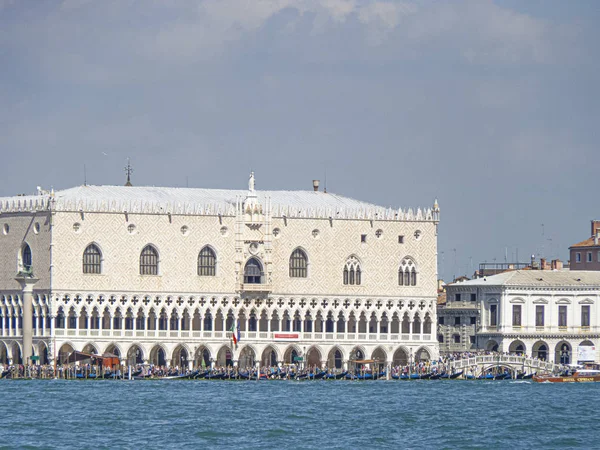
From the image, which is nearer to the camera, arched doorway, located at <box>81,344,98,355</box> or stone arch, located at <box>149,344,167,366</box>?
arched doorway, located at <box>81,344,98,355</box>

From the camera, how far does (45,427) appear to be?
95375 millimetres

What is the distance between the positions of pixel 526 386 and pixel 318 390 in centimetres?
1453

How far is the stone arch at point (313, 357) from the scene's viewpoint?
136875 millimetres

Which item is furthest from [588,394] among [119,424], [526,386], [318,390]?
[119,424]

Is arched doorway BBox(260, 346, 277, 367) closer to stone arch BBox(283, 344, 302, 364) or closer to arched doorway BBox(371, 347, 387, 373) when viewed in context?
stone arch BBox(283, 344, 302, 364)

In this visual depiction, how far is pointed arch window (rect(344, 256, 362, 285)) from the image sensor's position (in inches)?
5413

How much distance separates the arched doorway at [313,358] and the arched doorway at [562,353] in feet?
50.8

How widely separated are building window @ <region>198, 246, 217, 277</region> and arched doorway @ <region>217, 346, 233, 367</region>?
4.79 m

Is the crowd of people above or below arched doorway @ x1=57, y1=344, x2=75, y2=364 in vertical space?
below

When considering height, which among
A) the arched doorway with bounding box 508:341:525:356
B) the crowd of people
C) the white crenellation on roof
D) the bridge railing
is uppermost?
Result: the white crenellation on roof

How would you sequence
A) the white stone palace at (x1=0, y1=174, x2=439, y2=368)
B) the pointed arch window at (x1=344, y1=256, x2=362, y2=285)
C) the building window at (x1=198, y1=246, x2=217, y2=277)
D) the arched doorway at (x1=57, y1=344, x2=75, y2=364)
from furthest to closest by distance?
the pointed arch window at (x1=344, y1=256, x2=362, y2=285) → the building window at (x1=198, y1=246, x2=217, y2=277) → the white stone palace at (x1=0, y1=174, x2=439, y2=368) → the arched doorway at (x1=57, y1=344, x2=75, y2=364)

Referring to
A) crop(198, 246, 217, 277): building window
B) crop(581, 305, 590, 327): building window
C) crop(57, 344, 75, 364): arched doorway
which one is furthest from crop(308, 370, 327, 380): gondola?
crop(581, 305, 590, 327): building window

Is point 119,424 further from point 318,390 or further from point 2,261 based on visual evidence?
point 2,261

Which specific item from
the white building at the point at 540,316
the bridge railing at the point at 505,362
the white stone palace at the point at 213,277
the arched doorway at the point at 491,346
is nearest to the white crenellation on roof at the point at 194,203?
the white stone palace at the point at 213,277
